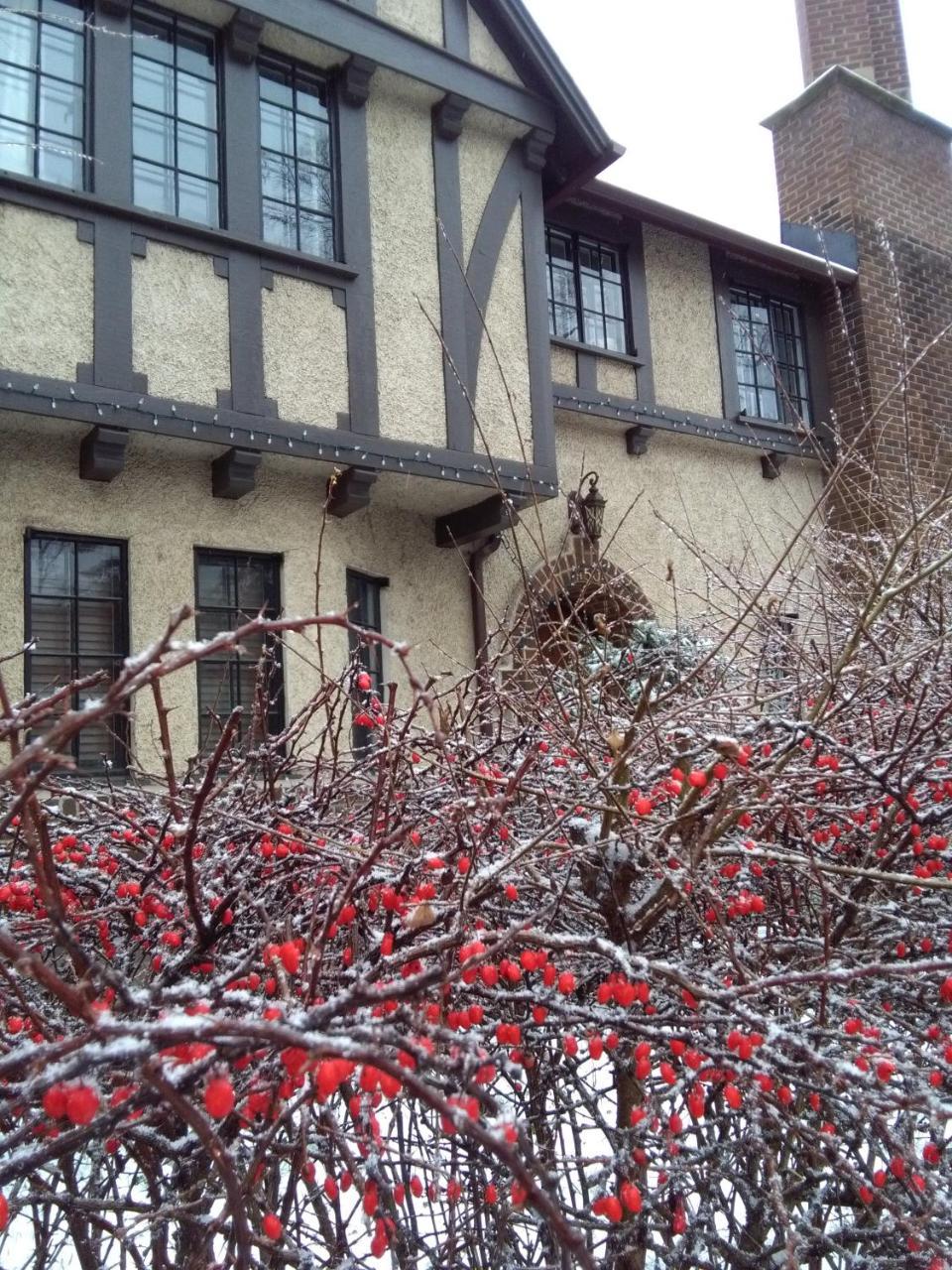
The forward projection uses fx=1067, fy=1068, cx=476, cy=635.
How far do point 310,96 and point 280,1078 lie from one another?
754 cm

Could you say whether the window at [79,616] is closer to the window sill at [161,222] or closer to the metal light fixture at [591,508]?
the window sill at [161,222]

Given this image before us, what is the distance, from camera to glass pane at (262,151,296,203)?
722 cm

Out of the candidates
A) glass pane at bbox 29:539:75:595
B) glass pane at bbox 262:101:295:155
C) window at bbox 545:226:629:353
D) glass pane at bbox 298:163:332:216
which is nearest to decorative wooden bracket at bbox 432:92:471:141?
glass pane at bbox 298:163:332:216

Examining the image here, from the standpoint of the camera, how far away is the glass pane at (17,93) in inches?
247

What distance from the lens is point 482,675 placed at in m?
3.08

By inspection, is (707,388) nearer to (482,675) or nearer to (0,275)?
(0,275)

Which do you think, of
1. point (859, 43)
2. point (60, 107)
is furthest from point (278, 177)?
point (859, 43)

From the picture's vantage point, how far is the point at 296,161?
7.37 m

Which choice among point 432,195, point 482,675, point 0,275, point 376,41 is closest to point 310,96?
point 376,41

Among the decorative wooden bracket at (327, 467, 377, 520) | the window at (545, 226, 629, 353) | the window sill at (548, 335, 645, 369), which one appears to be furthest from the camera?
the window at (545, 226, 629, 353)

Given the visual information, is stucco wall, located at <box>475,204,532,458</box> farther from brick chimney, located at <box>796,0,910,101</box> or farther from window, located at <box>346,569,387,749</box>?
brick chimney, located at <box>796,0,910,101</box>

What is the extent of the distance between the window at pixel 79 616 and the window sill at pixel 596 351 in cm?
421

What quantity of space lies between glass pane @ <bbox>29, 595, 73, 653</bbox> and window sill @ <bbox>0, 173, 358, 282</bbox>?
2.28 metres

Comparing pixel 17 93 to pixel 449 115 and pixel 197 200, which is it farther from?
pixel 449 115
